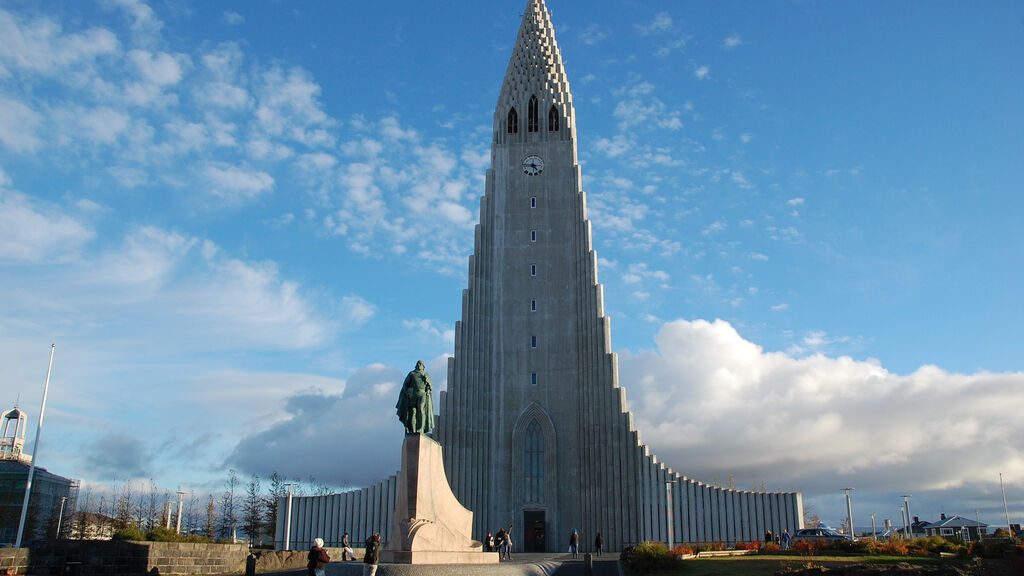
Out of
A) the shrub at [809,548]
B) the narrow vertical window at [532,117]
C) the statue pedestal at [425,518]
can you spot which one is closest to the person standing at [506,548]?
the statue pedestal at [425,518]

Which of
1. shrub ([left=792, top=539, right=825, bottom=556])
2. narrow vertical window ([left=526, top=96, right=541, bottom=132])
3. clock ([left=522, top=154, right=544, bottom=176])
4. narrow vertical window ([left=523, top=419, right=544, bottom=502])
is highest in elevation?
narrow vertical window ([left=526, top=96, right=541, bottom=132])

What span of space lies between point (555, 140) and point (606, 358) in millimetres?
15072

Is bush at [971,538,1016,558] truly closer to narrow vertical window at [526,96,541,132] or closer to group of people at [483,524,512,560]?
group of people at [483,524,512,560]

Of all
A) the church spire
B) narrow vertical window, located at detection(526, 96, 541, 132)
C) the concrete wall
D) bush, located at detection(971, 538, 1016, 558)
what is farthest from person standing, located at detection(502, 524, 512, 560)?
narrow vertical window, located at detection(526, 96, 541, 132)

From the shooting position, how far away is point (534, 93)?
5288 centimetres

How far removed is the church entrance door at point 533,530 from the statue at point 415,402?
22750 millimetres

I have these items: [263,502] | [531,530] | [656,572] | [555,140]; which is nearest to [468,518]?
[656,572]

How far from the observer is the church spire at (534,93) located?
171ft

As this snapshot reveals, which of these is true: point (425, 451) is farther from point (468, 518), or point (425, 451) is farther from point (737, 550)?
point (737, 550)

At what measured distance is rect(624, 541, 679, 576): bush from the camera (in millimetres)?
23828

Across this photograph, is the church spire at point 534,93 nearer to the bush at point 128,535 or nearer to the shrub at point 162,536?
the shrub at point 162,536

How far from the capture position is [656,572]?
23.5 metres

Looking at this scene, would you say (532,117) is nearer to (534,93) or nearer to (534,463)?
(534,93)

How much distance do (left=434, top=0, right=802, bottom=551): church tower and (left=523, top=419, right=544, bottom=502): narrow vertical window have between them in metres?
0.06
